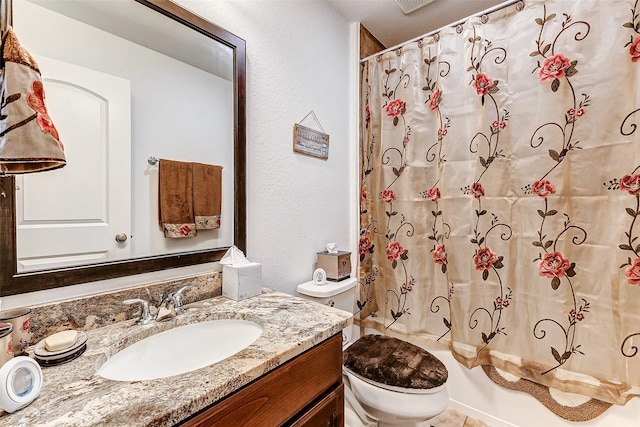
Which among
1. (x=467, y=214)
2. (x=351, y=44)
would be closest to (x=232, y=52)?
(x=351, y=44)

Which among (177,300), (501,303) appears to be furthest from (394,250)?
→ (177,300)

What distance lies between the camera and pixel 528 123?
1247mm

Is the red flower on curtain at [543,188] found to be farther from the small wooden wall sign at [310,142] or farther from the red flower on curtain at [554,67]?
the small wooden wall sign at [310,142]

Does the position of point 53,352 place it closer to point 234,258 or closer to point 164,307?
point 164,307

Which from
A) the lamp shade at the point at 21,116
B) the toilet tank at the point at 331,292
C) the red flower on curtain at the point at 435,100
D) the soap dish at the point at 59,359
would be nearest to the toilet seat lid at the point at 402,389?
the toilet tank at the point at 331,292

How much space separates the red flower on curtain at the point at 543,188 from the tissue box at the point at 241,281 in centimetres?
126

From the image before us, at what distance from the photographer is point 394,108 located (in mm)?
1667

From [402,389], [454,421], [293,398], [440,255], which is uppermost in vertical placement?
[440,255]

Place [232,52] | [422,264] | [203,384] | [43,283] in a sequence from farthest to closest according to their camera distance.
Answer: [422,264]
[232,52]
[43,283]
[203,384]

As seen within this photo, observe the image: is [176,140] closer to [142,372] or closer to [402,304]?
[142,372]

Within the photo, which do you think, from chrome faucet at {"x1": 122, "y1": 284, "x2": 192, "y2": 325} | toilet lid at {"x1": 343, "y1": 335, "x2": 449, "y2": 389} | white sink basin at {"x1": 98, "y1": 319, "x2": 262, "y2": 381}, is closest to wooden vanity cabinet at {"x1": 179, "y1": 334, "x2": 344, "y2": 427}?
white sink basin at {"x1": 98, "y1": 319, "x2": 262, "y2": 381}

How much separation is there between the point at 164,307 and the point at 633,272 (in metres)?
1.71

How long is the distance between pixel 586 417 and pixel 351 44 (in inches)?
89.1

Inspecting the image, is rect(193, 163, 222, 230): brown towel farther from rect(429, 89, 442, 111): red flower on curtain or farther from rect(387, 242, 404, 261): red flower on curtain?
rect(429, 89, 442, 111): red flower on curtain
